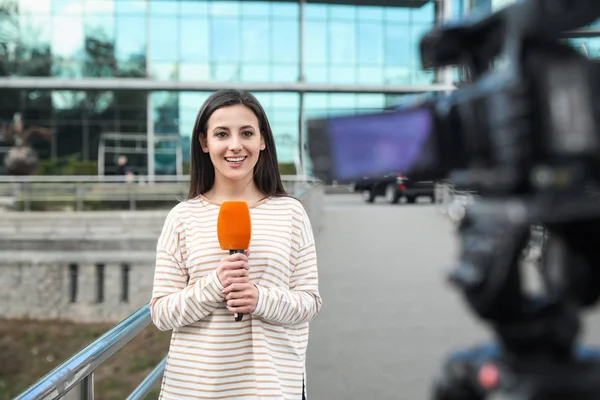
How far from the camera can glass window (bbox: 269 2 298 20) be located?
75.2 feet

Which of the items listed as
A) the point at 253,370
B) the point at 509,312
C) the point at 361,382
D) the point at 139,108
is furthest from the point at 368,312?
the point at 139,108

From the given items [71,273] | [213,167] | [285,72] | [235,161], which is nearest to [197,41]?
[285,72]

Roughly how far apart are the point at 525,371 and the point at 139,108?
2373cm

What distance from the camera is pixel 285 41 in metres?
23.3

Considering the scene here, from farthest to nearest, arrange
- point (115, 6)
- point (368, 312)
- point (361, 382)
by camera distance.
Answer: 1. point (115, 6)
2. point (368, 312)
3. point (361, 382)

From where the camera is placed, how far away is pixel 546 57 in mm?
391

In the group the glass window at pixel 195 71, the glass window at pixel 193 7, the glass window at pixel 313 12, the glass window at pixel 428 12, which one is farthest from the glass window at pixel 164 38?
the glass window at pixel 428 12

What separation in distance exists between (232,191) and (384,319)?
3378 mm

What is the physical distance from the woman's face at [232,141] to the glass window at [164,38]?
73.8 feet

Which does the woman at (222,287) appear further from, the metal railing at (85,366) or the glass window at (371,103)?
the glass window at (371,103)

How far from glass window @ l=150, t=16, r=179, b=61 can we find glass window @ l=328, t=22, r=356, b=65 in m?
5.80

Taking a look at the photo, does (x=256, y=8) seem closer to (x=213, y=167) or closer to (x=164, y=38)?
(x=164, y=38)

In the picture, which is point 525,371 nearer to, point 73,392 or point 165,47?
point 73,392

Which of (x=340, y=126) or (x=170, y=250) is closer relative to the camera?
(x=340, y=126)
